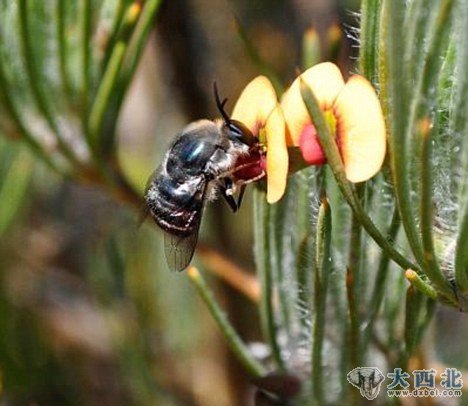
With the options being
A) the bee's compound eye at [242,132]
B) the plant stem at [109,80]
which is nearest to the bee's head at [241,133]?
the bee's compound eye at [242,132]

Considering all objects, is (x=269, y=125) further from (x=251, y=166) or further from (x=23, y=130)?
(x=23, y=130)

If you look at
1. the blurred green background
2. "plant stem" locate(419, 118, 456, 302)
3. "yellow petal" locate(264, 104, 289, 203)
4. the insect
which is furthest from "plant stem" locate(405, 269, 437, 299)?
the blurred green background

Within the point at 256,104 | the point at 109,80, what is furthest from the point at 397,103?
the point at 109,80

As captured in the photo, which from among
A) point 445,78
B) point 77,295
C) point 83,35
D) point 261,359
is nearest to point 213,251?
point 261,359

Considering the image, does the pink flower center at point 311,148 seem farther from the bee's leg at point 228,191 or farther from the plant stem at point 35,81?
the plant stem at point 35,81

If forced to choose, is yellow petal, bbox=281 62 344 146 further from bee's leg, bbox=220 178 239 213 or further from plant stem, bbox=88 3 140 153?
plant stem, bbox=88 3 140 153

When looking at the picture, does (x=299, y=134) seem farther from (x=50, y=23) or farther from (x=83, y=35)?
(x=50, y=23)
